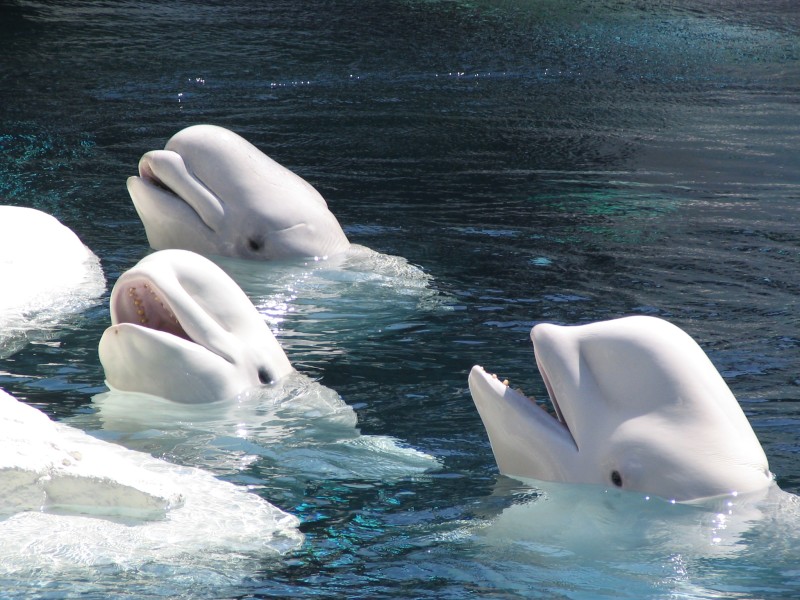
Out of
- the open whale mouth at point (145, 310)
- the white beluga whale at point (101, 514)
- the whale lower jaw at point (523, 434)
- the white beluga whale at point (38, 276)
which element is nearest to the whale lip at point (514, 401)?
the whale lower jaw at point (523, 434)

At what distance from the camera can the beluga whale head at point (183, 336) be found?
20.2ft

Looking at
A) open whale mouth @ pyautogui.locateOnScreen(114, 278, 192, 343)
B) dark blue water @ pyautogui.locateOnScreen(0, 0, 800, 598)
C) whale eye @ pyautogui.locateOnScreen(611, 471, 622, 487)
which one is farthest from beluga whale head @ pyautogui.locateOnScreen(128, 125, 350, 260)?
whale eye @ pyautogui.locateOnScreen(611, 471, 622, 487)

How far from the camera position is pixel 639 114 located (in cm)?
1530

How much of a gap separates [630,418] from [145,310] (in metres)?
2.59

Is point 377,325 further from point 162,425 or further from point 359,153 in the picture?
point 359,153

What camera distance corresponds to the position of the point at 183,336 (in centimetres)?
643

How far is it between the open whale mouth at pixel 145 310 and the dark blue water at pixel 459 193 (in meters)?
0.45

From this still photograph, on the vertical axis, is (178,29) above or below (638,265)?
above

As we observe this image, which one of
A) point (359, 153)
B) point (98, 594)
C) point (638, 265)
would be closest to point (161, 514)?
point (98, 594)

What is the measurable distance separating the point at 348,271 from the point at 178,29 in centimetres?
1045

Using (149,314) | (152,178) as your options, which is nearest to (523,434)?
(149,314)

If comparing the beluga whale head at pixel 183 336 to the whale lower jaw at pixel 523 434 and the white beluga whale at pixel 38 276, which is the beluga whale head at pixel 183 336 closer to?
the white beluga whale at pixel 38 276

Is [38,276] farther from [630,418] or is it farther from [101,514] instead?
[630,418]

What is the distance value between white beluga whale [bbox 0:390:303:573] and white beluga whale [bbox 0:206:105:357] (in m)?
2.45
